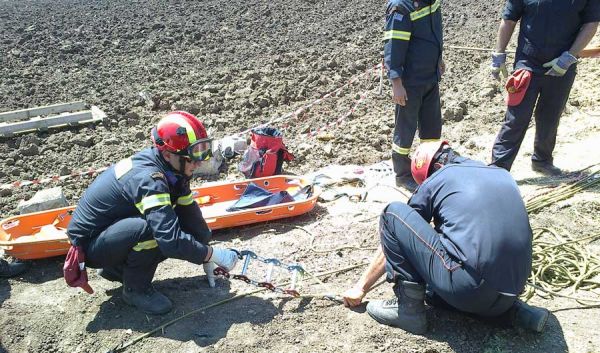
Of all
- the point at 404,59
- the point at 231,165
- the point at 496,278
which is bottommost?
the point at 231,165

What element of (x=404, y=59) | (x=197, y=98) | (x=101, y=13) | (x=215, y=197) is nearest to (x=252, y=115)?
(x=197, y=98)

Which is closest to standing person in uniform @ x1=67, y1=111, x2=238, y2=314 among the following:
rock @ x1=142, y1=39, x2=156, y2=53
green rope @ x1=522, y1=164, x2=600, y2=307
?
green rope @ x1=522, y1=164, x2=600, y2=307

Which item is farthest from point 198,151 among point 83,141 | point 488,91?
point 488,91

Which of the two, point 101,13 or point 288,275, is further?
point 101,13

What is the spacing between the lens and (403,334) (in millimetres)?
3641

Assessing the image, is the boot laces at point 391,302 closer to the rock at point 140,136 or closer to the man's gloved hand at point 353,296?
the man's gloved hand at point 353,296

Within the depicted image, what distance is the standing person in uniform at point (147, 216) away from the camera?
12.1 ft

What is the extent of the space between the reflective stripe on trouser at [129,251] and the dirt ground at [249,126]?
1.05ft

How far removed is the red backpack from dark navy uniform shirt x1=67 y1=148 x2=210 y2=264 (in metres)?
Answer: 2.19

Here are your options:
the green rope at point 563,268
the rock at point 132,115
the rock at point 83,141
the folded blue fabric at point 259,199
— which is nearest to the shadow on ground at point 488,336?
the green rope at point 563,268

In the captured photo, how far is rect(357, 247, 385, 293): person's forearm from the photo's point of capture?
3785 mm

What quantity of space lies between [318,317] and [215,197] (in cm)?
237

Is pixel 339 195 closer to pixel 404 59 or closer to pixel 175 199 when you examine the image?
pixel 404 59

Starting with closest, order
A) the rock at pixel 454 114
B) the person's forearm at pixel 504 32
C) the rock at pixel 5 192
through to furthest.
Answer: the person's forearm at pixel 504 32 → the rock at pixel 5 192 → the rock at pixel 454 114
